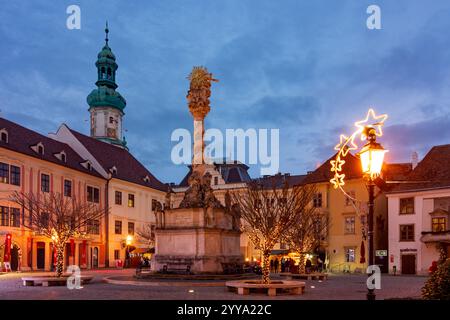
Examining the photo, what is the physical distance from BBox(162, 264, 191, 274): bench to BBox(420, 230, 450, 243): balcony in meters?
25.5

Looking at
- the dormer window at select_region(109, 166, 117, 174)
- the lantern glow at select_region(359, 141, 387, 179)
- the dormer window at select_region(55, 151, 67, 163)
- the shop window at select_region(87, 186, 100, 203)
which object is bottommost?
the shop window at select_region(87, 186, 100, 203)

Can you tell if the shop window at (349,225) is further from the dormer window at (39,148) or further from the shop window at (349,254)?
the dormer window at (39,148)

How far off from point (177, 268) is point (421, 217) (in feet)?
90.0

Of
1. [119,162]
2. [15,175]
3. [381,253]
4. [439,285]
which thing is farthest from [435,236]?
[119,162]

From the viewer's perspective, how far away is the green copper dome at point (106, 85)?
278 feet

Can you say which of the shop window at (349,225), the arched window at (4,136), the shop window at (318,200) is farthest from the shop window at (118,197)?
the shop window at (349,225)

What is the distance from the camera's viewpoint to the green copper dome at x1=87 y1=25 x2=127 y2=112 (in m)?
84.8

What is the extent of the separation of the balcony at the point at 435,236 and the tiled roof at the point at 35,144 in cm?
3212

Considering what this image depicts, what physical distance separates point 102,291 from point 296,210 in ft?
39.1

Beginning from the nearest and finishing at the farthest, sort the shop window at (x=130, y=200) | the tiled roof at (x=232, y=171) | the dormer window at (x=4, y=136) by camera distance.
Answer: the dormer window at (x=4, y=136), the shop window at (x=130, y=200), the tiled roof at (x=232, y=171)

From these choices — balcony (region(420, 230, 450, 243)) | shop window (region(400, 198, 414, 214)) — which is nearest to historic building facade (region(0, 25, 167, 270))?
shop window (region(400, 198, 414, 214))

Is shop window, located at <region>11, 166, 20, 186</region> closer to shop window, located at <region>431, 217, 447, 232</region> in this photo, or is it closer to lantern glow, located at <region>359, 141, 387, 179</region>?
shop window, located at <region>431, 217, 447, 232</region>

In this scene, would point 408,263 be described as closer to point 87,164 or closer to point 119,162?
point 87,164
